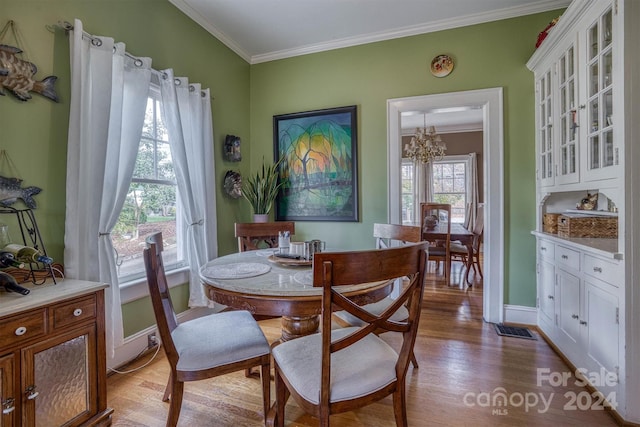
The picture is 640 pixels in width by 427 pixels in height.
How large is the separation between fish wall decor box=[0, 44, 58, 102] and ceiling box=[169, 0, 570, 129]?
1.37m

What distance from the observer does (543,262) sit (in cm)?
250

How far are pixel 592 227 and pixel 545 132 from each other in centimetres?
90

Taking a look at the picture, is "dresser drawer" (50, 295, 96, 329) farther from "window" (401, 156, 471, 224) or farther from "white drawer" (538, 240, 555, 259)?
"window" (401, 156, 471, 224)

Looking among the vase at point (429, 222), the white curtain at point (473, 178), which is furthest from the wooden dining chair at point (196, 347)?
the white curtain at point (473, 178)

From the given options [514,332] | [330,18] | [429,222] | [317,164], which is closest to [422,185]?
[429,222]

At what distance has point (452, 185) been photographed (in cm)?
650

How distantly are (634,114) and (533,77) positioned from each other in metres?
1.40

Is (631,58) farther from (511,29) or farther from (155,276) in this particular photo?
(155,276)

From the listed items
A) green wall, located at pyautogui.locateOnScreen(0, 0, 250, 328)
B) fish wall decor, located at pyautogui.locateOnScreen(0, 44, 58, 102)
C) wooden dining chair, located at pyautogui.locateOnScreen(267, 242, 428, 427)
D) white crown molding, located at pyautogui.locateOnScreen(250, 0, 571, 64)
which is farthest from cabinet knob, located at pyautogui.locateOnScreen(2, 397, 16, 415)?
white crown molding, located at pyautogui.locateOnScreen(250, 0, 571, 64)

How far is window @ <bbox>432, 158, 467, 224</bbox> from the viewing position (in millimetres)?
6418

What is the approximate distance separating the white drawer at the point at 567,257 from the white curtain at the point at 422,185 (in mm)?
4249

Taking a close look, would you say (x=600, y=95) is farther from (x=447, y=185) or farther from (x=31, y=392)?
(x=447, y=185)

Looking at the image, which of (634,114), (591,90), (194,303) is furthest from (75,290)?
(591,90)

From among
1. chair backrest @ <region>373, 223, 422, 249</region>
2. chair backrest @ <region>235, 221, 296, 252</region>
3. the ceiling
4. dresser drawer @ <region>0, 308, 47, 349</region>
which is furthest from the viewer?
the ceiling
